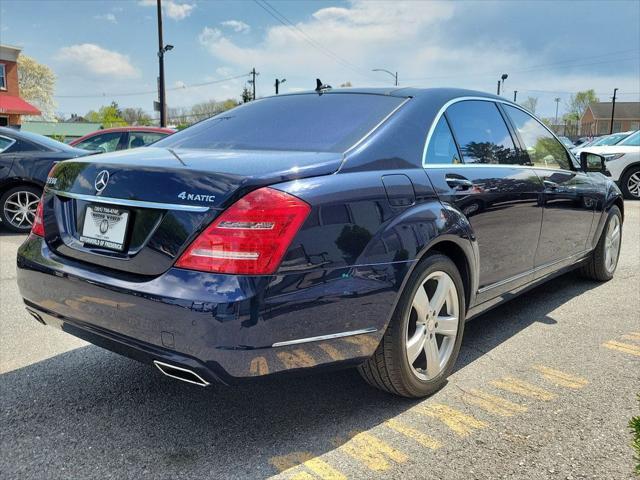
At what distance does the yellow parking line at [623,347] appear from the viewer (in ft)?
11.7

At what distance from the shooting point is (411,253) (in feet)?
8.30

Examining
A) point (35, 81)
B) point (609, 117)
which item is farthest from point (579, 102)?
point (35, 81)

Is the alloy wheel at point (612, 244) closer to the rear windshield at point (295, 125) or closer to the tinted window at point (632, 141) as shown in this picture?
the rear windshield at point (295, 125)

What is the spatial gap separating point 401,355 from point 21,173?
21.3ft

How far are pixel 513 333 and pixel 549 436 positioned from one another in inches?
55.9

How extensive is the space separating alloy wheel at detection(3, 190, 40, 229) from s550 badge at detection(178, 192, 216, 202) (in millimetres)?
6141

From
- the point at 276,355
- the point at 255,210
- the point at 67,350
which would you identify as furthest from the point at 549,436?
the point at 67,350

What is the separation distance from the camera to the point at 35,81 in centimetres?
7231

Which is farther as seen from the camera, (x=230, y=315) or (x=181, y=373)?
(x=181, y=373)

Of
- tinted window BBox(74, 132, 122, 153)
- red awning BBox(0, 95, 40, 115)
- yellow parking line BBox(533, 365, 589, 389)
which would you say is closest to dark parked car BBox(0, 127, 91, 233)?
tinted window BBox(74, 132, 122, 153)

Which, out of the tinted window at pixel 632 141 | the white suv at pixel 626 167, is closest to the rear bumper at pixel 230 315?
the white suv at pixel 626 167

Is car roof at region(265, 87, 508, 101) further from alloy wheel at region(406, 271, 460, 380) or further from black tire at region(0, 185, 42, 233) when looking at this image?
black tire at region(0, 185, 42, 233)

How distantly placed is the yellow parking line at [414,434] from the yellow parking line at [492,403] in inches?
16.7

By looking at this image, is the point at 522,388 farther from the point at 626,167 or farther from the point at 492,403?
the point at 626,167
